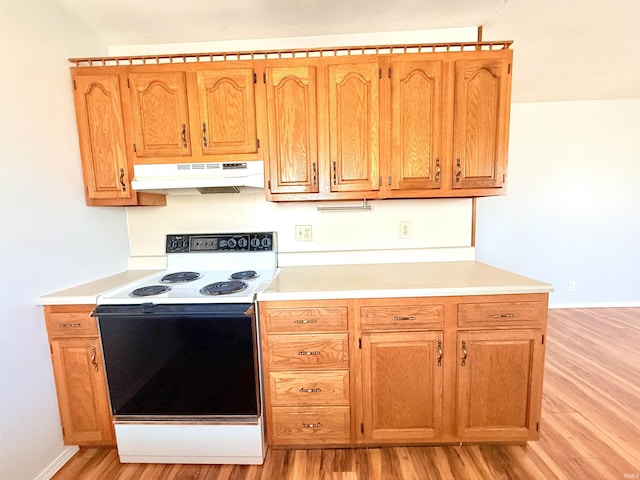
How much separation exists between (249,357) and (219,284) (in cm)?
43

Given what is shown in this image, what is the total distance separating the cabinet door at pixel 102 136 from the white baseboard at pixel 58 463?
140cm

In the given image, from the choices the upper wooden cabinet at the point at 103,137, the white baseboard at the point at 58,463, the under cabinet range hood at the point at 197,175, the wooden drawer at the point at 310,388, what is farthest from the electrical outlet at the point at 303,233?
the white baseboard at the point at 58,463

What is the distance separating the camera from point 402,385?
144 centimetres

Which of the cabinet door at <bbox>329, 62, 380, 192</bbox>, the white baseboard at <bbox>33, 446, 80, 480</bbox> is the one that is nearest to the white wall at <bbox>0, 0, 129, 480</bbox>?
the white baseboard at <bbox>33, 446, 80, 480</bbox>

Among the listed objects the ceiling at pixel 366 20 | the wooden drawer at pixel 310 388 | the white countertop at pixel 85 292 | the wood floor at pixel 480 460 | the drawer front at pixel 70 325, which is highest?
the ceiling at pixel 366 20

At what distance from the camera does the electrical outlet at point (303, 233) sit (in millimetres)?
1965

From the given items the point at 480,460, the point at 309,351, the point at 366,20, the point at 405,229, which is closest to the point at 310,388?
the point at 309,351

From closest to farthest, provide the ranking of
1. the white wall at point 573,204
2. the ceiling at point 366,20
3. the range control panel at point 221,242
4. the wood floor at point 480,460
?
1. the wood floor at point 480,460
2. the ceiling at point 366,20
3. the range control panel at point 221,242
4. the white wall at point 573,204

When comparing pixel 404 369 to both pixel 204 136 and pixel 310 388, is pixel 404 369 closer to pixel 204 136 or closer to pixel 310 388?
pixel 310 388

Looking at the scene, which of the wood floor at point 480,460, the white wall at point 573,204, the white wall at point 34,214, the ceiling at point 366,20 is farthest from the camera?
the white wall at point 573,204

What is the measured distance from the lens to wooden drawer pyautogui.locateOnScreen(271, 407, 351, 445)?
1.46 meters

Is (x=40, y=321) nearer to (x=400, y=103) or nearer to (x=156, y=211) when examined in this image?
(x=156, y=211)

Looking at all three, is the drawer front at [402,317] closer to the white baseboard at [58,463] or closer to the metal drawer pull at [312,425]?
the metal drawer pull at [312,425]

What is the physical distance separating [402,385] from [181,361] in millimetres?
1120
